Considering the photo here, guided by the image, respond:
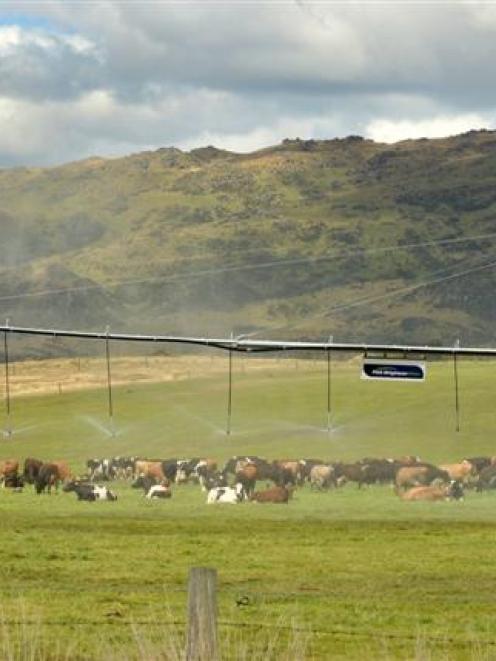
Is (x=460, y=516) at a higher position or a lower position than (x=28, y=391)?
Answer: lower

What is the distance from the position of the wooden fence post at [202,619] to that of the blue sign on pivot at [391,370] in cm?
1297

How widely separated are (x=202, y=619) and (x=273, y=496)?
27.7 m

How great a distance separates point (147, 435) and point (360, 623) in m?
40.9

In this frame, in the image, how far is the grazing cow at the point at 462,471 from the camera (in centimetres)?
4234

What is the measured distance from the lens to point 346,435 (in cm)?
5566

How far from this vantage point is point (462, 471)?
140 ft

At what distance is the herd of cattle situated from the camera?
126 ft

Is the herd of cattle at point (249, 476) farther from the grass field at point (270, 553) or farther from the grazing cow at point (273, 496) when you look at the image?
the grass field at point (270, 553)

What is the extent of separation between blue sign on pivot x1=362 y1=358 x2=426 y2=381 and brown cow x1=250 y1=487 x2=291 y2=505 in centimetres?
1460

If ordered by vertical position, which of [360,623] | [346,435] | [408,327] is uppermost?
[408,327]

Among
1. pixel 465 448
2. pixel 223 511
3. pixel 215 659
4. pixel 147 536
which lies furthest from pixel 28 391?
pixel 215 659

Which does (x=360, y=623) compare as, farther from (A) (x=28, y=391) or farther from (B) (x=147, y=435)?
(A) (x=28, y=391)

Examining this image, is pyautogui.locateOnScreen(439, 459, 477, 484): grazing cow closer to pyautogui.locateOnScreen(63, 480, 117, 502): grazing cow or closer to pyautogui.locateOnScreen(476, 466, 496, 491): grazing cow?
pyautogui.locateOnScreen(476, 466, 496, 491): grazing cow

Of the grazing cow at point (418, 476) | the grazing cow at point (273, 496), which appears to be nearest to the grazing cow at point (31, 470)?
the grazing cow at point (273, 496)
